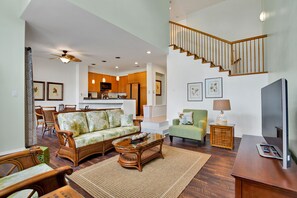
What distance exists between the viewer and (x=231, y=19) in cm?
580

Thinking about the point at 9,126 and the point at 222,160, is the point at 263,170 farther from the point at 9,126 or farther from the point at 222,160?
the point at 9,126

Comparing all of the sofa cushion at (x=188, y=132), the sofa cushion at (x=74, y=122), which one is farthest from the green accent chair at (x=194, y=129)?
the sofa cushion at (x=74, y=122)

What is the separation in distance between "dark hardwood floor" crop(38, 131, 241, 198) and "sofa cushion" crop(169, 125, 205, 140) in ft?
0.81

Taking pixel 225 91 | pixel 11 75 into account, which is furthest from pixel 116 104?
pixel 225 91

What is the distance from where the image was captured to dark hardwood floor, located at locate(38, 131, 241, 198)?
1.80m

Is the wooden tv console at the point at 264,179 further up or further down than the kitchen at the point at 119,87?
further down

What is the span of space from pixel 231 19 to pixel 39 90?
27.2ft

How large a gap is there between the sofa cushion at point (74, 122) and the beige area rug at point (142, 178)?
0.83 metres

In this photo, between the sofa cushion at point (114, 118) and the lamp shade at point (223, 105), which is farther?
the sofa cushion at point (114, 118)

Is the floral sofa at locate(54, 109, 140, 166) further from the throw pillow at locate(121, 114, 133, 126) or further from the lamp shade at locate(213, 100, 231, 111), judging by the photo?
the lamp shade at locate(213, 100, 231, 111)

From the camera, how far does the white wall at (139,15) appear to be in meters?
3.20

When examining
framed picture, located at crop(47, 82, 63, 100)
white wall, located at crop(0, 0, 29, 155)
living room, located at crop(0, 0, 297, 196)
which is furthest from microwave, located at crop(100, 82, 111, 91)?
white wall, located at crop(0, 0, 29, 155)

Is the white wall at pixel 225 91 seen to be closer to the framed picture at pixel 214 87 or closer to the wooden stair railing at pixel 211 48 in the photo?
the framed picture at pixel 214 87

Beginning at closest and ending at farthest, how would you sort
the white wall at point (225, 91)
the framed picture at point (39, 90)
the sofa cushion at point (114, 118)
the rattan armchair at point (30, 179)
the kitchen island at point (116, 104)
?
the rattan armchair at point (30, 179) < the sofa cushion at point (114, 118) < the white wall at point (225, 91) < the framed picture at point (39, 90) < the kitchen island at point (116, 104)
